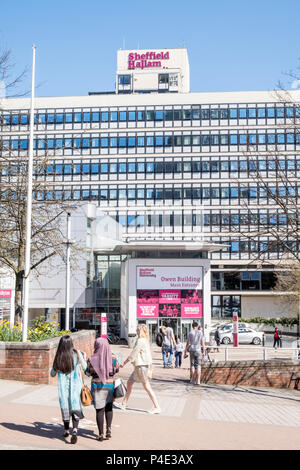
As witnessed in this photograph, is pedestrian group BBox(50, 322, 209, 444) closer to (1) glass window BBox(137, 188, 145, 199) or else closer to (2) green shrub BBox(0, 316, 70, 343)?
(2) green shrub BBox(0, 316, 70, 343)

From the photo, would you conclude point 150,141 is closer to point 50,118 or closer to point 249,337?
point 50,118

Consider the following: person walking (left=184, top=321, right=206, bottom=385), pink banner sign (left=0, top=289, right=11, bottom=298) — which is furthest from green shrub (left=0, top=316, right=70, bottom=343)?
pink banner sign (left=0, top=289, right=11, bottom=298)

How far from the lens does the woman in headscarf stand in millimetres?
7125

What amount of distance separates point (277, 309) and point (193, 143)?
21.8 meters

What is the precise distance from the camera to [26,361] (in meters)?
12.0

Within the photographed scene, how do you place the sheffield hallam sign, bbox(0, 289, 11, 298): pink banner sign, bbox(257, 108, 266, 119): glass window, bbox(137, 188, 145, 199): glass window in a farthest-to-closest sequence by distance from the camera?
the sheffield hallam sign → bbox(257, 108, 266, 119): glass window → bbox(137, 188, 145, 199): glass window → bbox(0, 289, 11, 298): pink banner sign

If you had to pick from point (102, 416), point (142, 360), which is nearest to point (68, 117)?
point (142, 360)

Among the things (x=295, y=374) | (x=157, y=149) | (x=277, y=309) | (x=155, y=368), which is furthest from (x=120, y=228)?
(x=295, y=374)

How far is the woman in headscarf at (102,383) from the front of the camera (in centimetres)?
712

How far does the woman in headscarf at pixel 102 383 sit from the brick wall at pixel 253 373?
330 inches

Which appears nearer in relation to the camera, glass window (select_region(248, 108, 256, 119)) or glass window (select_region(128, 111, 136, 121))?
glass window (select_region(248, 108, 256, 119))

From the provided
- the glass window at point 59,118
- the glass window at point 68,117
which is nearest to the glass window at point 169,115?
the glass window at point 68,117

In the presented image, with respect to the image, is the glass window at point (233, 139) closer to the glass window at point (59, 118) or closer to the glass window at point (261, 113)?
the glass window at point (261, 113)
